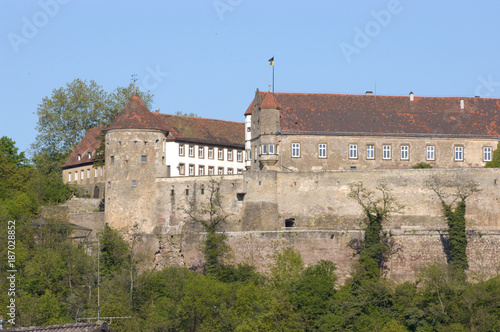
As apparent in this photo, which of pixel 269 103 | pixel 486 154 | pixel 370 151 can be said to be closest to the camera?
pixel 269 103

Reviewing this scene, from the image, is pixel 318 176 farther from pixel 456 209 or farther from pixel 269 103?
pixel 456 209

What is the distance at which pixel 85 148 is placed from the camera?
7950cm

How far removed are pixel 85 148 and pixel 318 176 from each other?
23314mm

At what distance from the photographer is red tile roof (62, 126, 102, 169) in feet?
257

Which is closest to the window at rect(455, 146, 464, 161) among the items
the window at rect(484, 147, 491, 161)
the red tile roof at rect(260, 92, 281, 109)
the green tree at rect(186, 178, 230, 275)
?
the window at rect(484, 147, 491, 161)

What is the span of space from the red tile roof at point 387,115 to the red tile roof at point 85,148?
17.3m

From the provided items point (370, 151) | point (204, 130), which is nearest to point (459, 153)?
point (370, 151)

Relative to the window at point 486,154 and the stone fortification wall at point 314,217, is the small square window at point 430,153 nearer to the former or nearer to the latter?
the window at point 486,154

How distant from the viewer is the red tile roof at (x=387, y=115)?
219ft

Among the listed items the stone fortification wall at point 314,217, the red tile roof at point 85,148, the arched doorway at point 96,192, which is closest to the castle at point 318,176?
the stone fortification wall at point 314,217

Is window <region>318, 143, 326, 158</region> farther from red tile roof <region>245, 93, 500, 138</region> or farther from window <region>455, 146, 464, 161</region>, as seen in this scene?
window <region>455, 146, 464, 161</region>

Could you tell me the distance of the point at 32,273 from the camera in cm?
5984

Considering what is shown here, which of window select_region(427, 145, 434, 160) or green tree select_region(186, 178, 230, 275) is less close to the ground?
window select_region(427, 145, 434, 160)

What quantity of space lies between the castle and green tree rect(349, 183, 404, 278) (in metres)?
0.50
